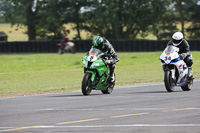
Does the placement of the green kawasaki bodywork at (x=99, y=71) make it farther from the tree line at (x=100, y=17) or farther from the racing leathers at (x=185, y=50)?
the tree line at (x=100, y=17)

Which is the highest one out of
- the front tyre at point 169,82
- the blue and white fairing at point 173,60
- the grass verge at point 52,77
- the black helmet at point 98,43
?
the black helmet at point 98,43

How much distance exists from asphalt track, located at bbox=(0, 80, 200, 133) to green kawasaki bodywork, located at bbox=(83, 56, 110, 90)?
0.63 metres

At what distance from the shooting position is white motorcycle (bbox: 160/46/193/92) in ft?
44.9

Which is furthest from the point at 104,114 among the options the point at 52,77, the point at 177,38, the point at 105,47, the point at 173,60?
the point at 52,77

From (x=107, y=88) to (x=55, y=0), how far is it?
148 ft

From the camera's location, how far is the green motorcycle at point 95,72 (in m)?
13.3

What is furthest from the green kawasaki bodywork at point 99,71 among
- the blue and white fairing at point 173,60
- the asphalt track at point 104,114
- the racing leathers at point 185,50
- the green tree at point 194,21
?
the green tree at point 194,21

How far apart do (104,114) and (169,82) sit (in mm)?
4613

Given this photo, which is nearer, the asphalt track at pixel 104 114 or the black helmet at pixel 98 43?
the asphalt track at pixel 104 114

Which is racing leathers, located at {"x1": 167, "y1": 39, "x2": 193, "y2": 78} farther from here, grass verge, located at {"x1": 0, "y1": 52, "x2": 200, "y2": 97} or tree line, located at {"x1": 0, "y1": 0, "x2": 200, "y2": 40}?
tree line, located at {"x1": 0, "y1": 0, "x2": 200, "y2": 40}

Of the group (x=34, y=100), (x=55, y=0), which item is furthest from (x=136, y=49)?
(x=34, y=100)

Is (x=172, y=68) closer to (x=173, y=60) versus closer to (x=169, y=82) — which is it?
(x=173, y=60)

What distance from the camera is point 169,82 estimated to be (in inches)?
540

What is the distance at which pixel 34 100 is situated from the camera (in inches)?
503
